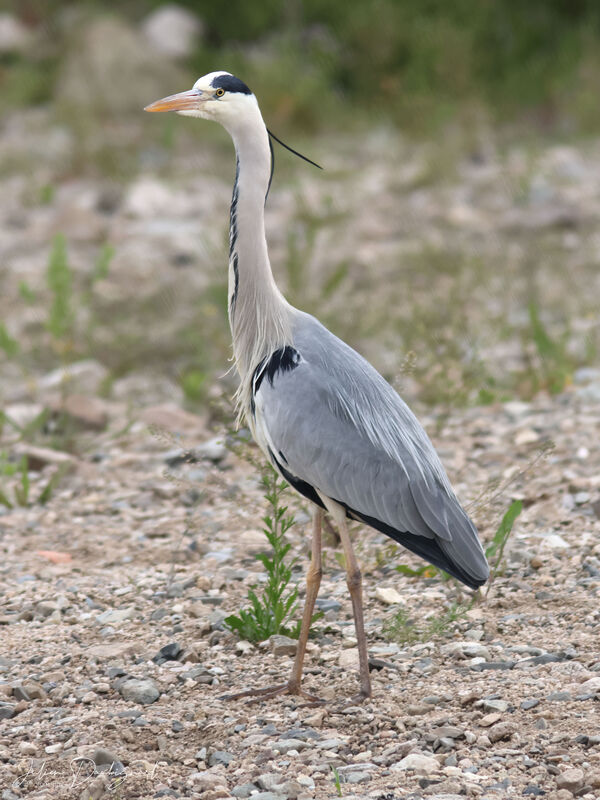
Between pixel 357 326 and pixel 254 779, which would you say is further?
pixel 357 326

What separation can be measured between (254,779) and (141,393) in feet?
13.2

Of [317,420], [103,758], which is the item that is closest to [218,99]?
[317,420]

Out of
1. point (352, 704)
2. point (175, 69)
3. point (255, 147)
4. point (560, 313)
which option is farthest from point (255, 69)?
point (352, 704)

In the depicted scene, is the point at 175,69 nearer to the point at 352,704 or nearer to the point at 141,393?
the point at 141,393

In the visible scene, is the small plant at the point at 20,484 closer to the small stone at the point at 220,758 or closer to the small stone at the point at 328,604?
the small stone at the point at 328,604

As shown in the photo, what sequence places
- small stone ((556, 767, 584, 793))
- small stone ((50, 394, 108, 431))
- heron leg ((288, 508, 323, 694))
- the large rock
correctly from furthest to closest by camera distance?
the large rock → small stone ((50, 394, 108, 431)) → heron leg ((288, 508, 323, 694)) → small stone ((556, 767, 584, 793))

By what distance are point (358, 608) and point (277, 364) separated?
0.87 m

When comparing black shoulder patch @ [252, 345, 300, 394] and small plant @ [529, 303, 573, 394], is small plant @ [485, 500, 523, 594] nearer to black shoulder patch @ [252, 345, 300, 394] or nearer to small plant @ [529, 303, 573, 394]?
black shoulder patch @ [252, 345, 300, 394]

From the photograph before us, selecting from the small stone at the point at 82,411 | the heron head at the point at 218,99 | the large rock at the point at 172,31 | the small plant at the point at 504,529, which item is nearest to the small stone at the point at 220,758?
the small plant at the point at 504,529

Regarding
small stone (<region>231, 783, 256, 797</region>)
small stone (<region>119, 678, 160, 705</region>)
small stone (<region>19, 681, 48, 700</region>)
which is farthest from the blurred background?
small stone (<region>231, 783, 256, 797</region>)

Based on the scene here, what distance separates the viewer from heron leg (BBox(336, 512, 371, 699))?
3602 mm

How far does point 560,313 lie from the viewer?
793 centimetres

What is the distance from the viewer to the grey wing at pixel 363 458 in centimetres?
366

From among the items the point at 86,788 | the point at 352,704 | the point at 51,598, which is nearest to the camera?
the point at 86,788
